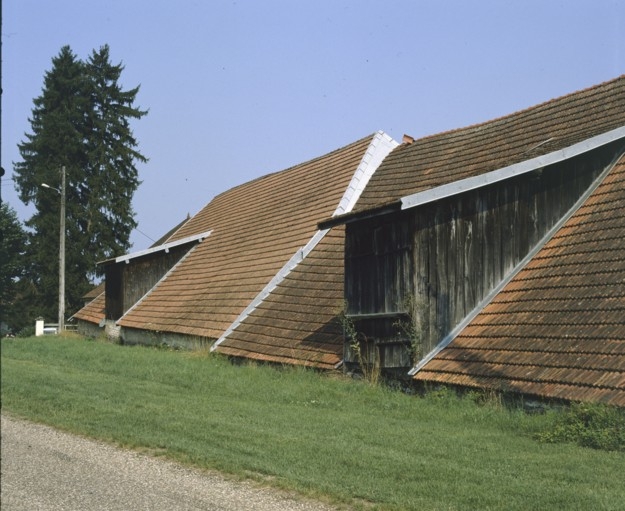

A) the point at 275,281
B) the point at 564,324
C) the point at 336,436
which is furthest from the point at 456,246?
the point at 275,281

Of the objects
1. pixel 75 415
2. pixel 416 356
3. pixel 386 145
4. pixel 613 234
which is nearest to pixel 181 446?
pixel 75 415

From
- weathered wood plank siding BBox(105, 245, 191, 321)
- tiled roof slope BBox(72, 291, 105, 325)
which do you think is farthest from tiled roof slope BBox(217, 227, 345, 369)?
tiled roof slope BBox(72, 291, 105, 325)

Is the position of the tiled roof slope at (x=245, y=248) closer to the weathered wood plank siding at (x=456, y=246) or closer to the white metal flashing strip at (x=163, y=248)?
the white metal flashing strip at (x=163, y=248)

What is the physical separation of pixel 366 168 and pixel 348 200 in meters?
1.42

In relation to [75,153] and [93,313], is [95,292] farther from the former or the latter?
[75,153]

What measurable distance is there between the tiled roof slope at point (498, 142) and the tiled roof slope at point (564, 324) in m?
1.52

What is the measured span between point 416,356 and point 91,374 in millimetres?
6167

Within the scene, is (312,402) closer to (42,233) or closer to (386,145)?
(42,233)

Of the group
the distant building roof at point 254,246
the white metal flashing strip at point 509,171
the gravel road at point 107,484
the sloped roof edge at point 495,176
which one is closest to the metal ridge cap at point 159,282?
the distant building roof at point 254,246

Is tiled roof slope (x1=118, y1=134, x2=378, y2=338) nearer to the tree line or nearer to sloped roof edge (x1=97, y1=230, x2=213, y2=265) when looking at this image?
sloped roof edge (x1=97, y1=230, x2=213, y2=265)

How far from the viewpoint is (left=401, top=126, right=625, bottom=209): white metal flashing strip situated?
Answer: 13.5 m

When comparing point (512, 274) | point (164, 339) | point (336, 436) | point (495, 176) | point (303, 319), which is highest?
point (495, 176)

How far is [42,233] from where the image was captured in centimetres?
834

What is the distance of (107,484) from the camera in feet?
20.3
